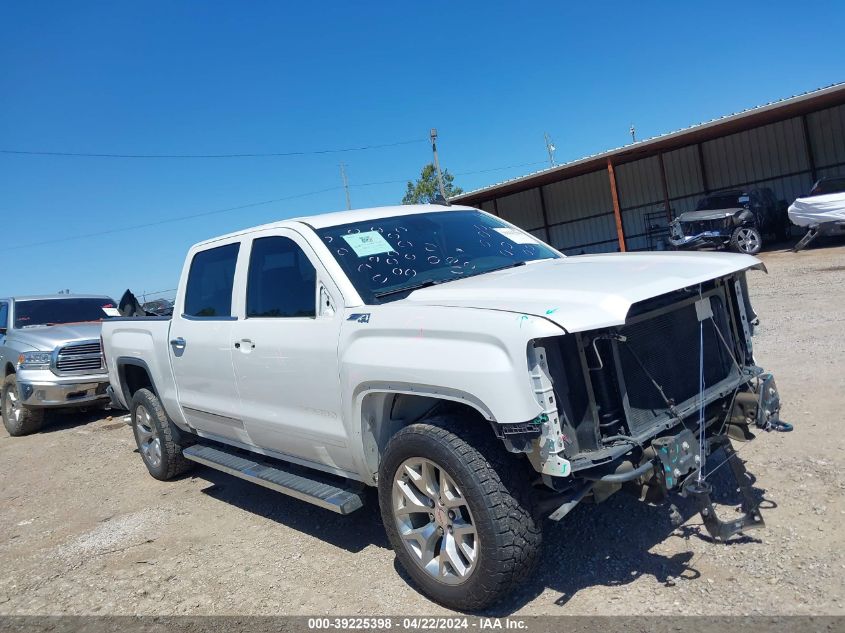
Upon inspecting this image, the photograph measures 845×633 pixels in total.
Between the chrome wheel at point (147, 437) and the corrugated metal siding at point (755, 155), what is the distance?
21.2m

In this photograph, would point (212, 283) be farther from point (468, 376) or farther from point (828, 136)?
point (828, 136)

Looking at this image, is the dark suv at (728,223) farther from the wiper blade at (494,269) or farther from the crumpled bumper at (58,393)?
the crumpled bumper at (58,393)

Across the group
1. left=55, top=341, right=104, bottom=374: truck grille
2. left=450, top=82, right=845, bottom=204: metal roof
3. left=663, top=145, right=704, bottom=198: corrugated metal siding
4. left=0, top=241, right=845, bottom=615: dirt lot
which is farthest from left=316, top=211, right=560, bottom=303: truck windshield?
left=663, top=145, right=704, bottom=198: corrugated metal siding

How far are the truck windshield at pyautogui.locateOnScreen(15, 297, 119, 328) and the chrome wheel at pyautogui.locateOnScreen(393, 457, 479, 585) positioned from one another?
8.53 meters

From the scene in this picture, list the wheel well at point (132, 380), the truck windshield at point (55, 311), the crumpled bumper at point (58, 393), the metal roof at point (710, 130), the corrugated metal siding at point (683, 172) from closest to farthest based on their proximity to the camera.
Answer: the wheel well at point (132, 380) < the crumpled bumper at point (58, 393) < the truck windshield at point (55, 311) < the metal roof at point (710, 130) < the corrugated metal siding at point (683, 172)

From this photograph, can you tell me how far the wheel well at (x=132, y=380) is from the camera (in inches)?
257

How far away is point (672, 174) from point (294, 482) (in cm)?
2344

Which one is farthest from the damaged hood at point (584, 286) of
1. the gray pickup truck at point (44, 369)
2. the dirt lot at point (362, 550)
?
the gray pickup truck at point (44, 369)

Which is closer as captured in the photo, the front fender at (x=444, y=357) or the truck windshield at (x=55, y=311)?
the front fender at (x=444, y=357)

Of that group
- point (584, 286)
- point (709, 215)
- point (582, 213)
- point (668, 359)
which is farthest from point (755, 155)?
point (584, 286)

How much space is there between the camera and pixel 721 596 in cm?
308

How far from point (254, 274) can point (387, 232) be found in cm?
98

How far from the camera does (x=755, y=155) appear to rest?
21969mm

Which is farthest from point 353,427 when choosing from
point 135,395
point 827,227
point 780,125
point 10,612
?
point 780,125
